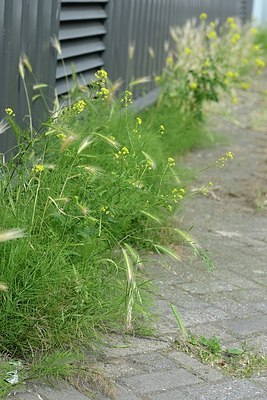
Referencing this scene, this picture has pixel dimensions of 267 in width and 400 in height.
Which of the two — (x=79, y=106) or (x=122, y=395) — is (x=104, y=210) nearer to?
(x=79, y=106)

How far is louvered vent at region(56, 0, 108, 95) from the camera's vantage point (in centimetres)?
609

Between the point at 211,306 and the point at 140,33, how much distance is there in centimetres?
424

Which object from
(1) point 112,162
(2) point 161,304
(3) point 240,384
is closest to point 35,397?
(3) point 240,384

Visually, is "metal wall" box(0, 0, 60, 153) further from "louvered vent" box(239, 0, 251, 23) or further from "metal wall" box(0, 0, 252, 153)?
"louvered vent" box(239, 0, 251, 23)

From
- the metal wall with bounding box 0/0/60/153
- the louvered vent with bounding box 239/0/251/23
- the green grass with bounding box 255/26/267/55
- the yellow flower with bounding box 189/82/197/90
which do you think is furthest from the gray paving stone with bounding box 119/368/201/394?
the louvered vent with bounding box 239/0/251/23

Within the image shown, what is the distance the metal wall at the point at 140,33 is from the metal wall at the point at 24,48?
63.6 inches

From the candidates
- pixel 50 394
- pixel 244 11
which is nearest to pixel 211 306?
pixel 50 394

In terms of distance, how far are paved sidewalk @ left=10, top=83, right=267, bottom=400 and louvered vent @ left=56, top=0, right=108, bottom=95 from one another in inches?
44.0

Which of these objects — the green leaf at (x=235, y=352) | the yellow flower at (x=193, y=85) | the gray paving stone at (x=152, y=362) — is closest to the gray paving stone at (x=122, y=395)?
the gray paving stone at (x=152, y=362)

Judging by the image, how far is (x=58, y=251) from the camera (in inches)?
144

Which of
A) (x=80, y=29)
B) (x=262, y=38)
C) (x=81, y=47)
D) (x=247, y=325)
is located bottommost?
(x=262, y=38)

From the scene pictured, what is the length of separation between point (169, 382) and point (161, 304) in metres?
0.78

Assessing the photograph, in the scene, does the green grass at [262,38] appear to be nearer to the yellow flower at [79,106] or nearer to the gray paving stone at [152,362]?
the yellow flower at [79,106]

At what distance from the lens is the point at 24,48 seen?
5.05 meters
